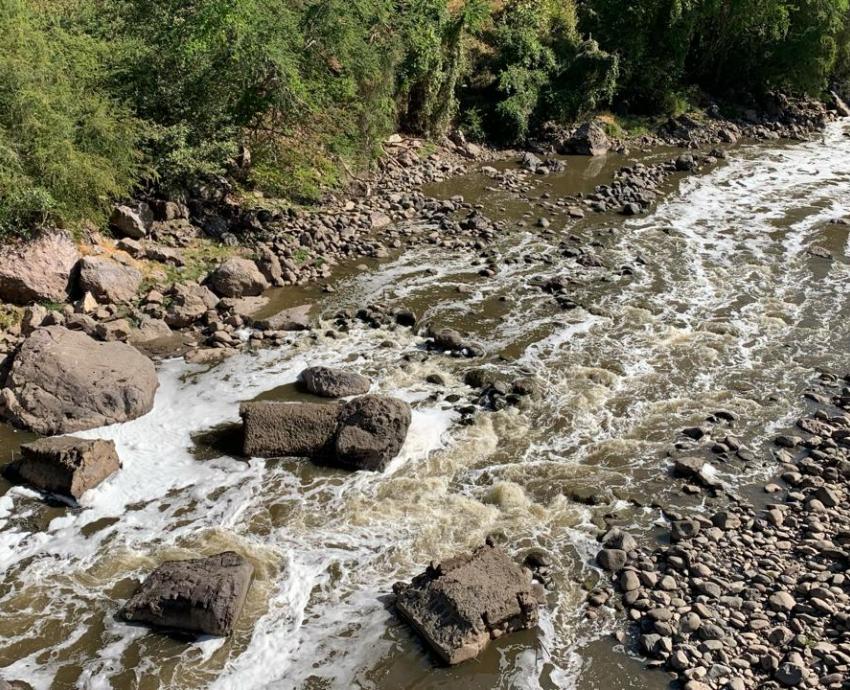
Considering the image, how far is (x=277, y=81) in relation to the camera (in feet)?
53.7

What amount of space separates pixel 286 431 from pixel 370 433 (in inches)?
51.3

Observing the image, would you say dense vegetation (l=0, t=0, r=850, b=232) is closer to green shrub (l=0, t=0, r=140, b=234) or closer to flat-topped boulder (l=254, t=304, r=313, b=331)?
green shrub (l=0, t=0, r=140, b=234)

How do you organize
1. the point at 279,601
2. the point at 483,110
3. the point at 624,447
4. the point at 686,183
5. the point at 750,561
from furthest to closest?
the point at 483,110
the point at 686,183
the point at 624,447
the point at 750,561
the point at 279,601

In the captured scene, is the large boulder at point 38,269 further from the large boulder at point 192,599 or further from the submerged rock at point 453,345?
the large boulder at point 192,599

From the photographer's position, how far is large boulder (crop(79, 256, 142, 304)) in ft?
44.5

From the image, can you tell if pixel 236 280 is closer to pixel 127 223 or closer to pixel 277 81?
pixel 127 223

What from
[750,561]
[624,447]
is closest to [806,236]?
[624,447]

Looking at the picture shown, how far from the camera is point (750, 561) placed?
28.9 ft

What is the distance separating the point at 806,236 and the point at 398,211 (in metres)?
11.7

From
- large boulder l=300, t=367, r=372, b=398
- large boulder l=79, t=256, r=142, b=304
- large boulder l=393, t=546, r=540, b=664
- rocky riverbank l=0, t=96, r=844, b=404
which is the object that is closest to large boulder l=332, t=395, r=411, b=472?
large boulder l=300, t=367, r=372, b=398

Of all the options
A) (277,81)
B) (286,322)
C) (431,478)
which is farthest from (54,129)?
(431,478)

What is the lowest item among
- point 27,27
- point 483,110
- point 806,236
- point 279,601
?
point 279,601

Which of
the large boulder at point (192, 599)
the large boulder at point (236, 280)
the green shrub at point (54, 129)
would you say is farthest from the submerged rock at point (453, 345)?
the green shrub at point (54, 129)

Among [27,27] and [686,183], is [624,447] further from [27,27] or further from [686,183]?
[686,183]
